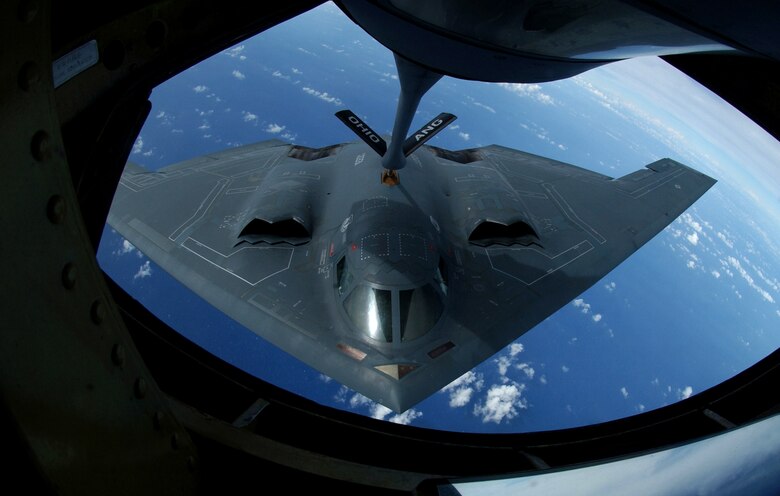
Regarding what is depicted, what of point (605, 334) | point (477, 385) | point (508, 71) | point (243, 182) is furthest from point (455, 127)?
point (508, 71)

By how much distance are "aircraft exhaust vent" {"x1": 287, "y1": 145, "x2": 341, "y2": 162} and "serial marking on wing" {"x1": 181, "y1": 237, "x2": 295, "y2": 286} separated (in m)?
5.18

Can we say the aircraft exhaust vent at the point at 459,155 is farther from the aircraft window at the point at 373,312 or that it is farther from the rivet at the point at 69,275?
the rivet at the point at 69,275

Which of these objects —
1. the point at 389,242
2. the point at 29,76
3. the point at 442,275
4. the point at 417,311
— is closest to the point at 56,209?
the point at 29,76

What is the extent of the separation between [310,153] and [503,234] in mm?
8085

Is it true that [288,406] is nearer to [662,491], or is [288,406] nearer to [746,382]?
[662,491]

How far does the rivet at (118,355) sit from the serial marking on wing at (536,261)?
444 inches

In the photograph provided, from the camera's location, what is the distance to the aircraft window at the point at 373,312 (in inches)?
367

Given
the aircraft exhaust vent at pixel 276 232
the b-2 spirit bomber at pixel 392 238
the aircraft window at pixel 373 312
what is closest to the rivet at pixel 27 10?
the b-2 spirit bomber at pixel 392 238

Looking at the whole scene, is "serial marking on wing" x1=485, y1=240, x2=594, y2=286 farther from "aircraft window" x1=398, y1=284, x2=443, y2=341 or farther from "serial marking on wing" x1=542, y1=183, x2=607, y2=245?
"aircraft window" x1=398, y1=284, x2=443, y2=341

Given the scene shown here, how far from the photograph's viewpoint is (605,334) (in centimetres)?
2898

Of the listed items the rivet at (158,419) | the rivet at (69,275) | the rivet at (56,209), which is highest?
the rivet at (56,209)

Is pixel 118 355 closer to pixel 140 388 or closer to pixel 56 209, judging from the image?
pixel 140 388

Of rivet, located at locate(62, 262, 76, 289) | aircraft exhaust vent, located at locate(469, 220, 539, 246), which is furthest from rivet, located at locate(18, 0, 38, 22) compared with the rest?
aircraft exhaust vent, located at locate(469, 220, 539, 246)

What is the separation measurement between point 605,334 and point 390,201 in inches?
940
